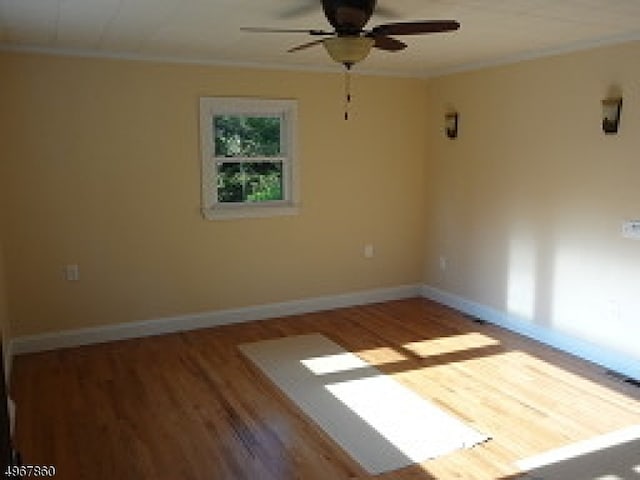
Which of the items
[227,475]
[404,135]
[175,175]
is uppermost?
[404,135]

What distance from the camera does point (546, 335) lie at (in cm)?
443

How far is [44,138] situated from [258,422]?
104 inches

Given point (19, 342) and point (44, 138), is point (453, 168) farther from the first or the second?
point (19, 342)

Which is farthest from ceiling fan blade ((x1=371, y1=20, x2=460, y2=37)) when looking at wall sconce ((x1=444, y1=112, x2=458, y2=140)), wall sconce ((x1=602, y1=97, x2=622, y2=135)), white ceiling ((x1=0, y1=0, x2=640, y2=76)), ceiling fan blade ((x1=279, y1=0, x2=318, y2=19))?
wall sconce ((x1=444, y1=112, x2=458, y2=140))

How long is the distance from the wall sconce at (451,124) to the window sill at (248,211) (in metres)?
1.61

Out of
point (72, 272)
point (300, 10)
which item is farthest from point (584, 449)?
point (72, 272)

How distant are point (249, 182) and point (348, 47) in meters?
2.51

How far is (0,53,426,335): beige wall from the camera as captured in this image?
13.5 feet

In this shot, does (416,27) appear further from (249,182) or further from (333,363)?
(249,182)

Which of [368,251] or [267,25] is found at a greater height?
[267,25]

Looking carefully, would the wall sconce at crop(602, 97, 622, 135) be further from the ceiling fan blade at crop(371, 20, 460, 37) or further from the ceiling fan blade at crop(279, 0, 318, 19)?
the ceiling fan blade at crop(279, 0, 318, 19)

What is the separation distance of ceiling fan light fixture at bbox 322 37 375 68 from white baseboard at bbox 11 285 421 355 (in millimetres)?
2884

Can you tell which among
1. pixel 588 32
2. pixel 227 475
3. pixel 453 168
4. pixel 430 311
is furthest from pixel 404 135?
pixel 227 475

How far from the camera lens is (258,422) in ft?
10.5
